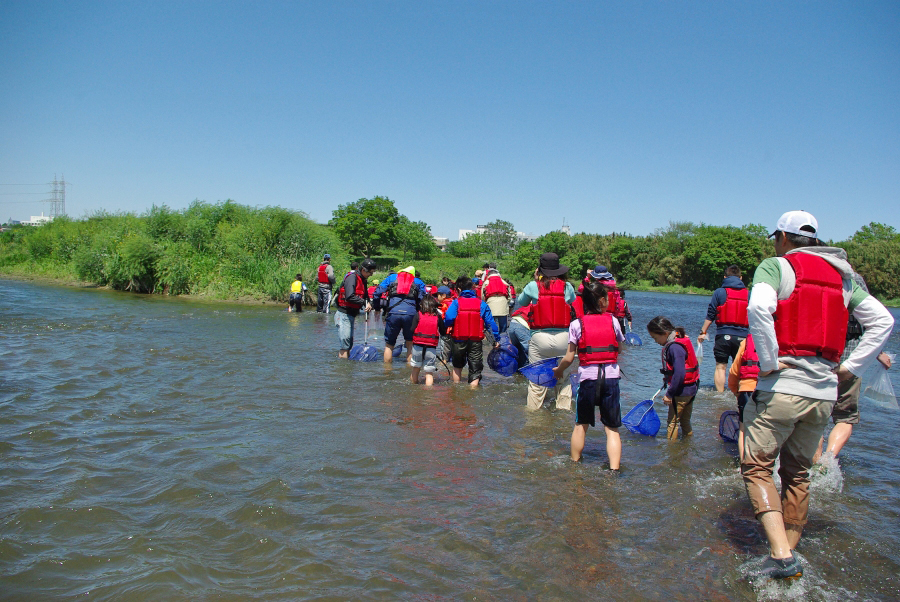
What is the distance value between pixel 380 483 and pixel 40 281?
36.0 meters

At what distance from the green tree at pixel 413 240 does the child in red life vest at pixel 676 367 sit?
262 feet

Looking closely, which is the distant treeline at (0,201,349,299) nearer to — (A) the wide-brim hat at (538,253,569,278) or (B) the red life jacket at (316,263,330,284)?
(B) the red life jacket at (316,263,330,284)

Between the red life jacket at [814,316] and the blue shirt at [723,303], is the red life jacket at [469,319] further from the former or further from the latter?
the red life jacket at [814,316]

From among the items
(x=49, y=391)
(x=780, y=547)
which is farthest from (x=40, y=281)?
(x=780, y=547)

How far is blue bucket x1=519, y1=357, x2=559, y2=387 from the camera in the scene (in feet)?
23.4

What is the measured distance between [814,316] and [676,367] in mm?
2633

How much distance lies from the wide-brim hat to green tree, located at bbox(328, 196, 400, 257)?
258 ft

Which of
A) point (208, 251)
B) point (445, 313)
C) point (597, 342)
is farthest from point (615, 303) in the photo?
point (208, 251)

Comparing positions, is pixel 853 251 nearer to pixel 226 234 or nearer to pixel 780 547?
pixel 226 234

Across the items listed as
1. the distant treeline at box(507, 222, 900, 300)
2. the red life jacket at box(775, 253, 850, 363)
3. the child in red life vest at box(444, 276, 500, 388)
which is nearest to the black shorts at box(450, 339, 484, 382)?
the child in red life vest at box(444, 276, 500, 388)

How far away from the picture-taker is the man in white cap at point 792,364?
11.2 ft

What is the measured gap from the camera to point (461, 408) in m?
7.72

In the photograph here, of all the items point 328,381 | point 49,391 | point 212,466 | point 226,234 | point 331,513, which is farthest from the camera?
point 226,234

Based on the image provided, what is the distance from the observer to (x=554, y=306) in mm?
6961
